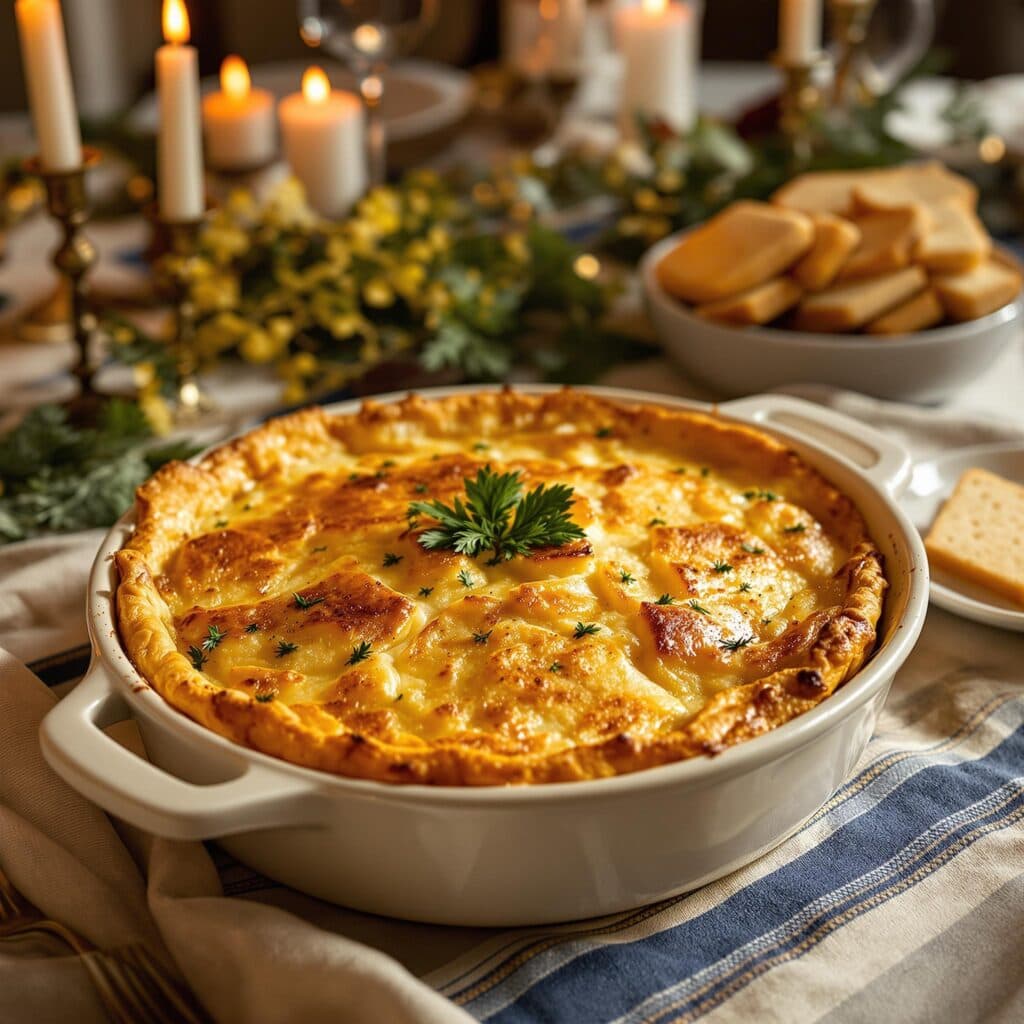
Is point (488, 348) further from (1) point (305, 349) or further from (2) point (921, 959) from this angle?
(2) point (921, 959)

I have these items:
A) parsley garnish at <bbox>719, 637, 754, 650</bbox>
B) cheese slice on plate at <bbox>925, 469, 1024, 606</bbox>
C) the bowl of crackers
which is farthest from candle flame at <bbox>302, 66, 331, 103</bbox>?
parsley garnish at <bbox>719, 637, 754, 650</bbox>

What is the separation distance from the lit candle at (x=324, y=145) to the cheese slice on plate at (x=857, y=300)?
172 centimetres

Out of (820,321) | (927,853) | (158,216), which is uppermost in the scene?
(158,216)

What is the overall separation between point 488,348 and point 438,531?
4.40 ft

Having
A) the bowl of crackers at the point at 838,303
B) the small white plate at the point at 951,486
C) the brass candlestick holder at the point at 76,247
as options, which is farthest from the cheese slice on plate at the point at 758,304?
the brass candlestick holder at the point at 76,247

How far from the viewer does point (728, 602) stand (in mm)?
2021

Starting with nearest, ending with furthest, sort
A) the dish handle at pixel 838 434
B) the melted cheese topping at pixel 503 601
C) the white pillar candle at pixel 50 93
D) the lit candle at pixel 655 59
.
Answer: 1. the melted cheese topping at pixel 503 601
2. the dish handle at pixel 838 434
3. the white pillar candle at pixel 50 93
4. the lit candle at pixel 655 59

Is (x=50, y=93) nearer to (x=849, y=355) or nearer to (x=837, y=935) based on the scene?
(x=849, y=355)

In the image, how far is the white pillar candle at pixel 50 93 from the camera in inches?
116

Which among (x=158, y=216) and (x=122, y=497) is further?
(x=158, y=216)

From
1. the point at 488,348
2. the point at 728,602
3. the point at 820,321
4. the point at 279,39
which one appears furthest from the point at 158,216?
the point at 279,39

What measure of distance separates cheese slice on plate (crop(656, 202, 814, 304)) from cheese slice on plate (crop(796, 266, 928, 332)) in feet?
0.47

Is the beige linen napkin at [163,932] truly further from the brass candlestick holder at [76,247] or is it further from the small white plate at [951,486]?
the brass candlestick holder at [76,247]

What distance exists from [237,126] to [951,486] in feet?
8.70
